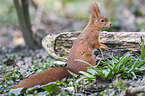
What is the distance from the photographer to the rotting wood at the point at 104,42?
3795 millimetres

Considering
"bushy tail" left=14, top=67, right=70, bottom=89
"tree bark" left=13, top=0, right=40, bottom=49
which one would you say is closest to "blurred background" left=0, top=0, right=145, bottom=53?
"tree bark" left=13, top=0, right=40, bottom=49

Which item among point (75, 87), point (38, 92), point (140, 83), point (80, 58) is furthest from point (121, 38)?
point (38, 92)

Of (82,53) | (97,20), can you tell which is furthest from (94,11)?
(82,53)

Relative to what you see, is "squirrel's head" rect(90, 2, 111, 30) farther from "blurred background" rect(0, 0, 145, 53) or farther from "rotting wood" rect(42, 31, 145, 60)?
"blurred background" rect(0, 0, 145, 53)

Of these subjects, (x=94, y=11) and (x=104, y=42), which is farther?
(x=104, y=42)

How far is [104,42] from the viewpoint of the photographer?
3.97 m

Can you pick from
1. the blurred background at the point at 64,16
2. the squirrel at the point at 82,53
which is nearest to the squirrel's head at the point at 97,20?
the squirrel at the point at 82,53

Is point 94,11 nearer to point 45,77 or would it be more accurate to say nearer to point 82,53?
point 82,53

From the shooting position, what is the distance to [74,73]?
10.0ft

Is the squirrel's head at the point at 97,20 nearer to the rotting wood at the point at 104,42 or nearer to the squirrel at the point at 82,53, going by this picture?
the squirrel at the point at 82,53

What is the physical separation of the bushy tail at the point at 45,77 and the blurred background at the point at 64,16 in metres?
6.38

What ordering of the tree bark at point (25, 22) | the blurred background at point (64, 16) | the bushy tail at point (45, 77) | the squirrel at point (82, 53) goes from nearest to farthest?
the bushy tail at point (45, 77) < the squirrel at point (82, 53) < the tree bark at point (25, 22) < the blurred background at point (64, 16)

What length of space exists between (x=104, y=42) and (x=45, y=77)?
Answer: 176 centimetres

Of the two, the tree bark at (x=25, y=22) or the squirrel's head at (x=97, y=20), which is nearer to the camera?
the squirrel's head at (x=97, y=20)
